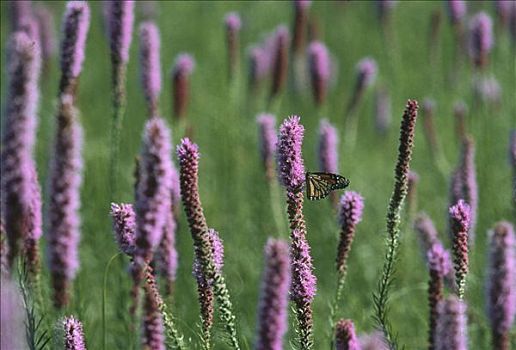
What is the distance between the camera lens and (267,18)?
11234 millimetres

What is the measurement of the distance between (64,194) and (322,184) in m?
1.29

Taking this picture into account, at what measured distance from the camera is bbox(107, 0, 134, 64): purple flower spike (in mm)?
3831

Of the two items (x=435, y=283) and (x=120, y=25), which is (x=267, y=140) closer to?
(x=120, y=25)

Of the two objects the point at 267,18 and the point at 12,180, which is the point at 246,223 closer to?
the point at 12,180

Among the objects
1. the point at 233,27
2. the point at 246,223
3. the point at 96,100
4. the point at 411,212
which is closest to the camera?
the point at 411,212

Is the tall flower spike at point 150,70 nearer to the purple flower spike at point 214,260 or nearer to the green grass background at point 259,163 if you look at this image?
the green grass background at point 259,163

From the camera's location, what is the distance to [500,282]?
1917 millimetres

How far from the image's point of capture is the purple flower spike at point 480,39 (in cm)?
516

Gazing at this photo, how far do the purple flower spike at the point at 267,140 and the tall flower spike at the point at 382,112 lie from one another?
3.20 meters

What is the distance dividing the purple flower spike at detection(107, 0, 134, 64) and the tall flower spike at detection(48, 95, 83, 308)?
2.08m

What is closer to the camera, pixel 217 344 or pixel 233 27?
pixel 217 344

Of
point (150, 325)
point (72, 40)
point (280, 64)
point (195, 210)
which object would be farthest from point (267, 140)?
point (150, 325)

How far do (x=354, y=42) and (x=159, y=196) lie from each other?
9144mm

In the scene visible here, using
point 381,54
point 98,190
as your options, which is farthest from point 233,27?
point 381,54
